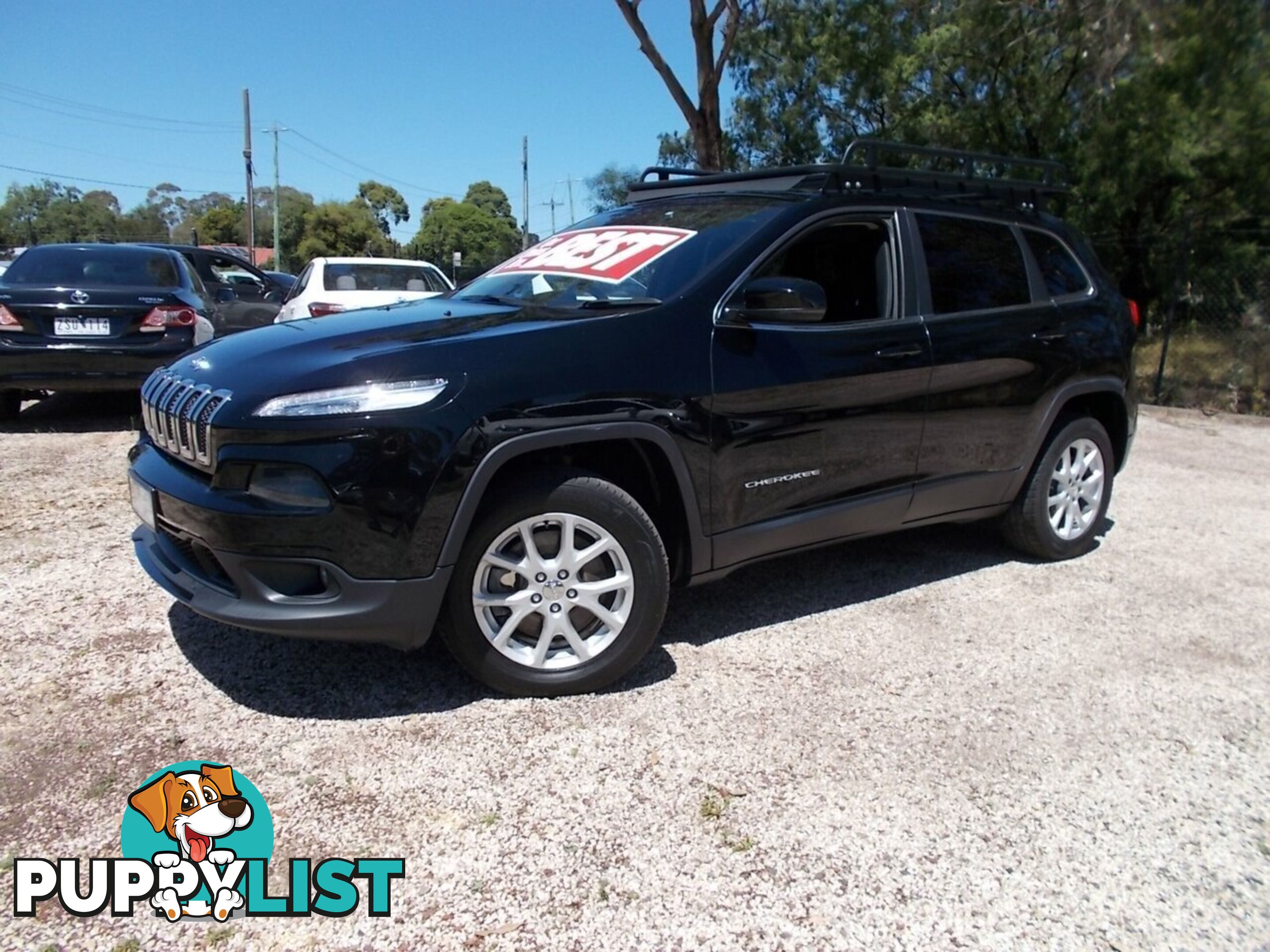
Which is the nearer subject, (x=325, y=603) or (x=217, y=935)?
(x=217, y=935)

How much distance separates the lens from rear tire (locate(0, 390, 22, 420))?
7270mm

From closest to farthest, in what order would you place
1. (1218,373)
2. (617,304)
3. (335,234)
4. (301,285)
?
1. (617,304)
2. (301,285)
3. (1218,373)
4. (335,234)

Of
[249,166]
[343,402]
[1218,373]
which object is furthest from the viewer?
[249,166]

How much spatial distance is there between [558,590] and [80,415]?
6818mm

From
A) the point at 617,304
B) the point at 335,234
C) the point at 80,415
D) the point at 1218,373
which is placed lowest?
the point at 80,415

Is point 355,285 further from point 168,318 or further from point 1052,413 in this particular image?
point 1052,413

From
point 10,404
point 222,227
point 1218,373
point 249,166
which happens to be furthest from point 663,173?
point 222,227

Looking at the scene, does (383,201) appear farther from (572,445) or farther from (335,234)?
(572,445)

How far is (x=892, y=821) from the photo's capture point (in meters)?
2.56

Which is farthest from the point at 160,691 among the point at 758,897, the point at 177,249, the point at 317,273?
the point at 177,249

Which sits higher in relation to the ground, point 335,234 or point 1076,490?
point 335,234

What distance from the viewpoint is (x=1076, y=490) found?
15.7 ft

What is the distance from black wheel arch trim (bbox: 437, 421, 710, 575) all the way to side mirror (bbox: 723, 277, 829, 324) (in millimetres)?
567

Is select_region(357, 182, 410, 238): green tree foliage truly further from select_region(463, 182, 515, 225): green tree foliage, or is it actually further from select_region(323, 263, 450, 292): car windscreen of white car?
select_region(323, 263, 450, 292): car windscreen of white car
